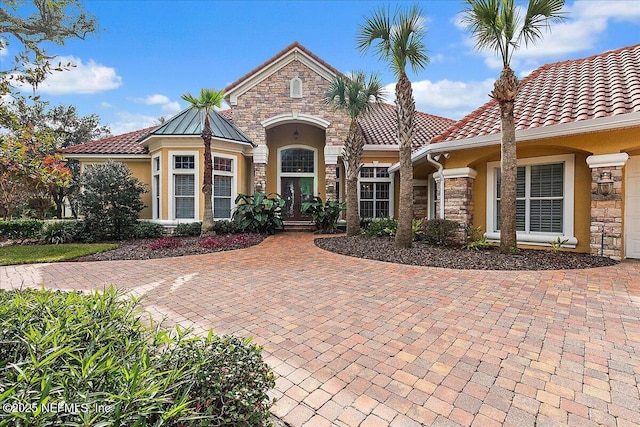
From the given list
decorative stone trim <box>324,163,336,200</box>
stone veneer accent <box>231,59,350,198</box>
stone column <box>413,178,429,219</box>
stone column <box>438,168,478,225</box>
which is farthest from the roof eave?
stone veneer accent <box>231,59,350,198</box>

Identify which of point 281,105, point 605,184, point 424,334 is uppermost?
point 281,105

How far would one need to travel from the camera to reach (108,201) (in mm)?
11133

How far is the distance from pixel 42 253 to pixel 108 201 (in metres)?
2.93

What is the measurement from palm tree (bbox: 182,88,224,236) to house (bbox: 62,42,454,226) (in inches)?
63.6

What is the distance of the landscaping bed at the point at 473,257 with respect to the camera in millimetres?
6270

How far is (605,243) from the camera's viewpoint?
6816 mm

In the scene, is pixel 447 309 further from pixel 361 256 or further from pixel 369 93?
pixel 369 93

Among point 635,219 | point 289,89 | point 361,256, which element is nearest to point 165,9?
point 289,89

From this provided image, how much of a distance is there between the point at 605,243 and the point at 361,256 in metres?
5.51

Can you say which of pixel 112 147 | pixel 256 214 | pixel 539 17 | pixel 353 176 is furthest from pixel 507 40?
pixel 112 147

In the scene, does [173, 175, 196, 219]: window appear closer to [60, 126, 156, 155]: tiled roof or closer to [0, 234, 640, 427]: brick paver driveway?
[60, 126, 156, 155]: tiled roof

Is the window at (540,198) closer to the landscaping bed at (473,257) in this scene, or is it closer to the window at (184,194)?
the landscaping bed at (473,257)

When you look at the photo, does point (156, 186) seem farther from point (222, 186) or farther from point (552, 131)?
point (552, 131)

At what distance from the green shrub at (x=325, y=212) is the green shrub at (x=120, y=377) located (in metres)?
10.6
